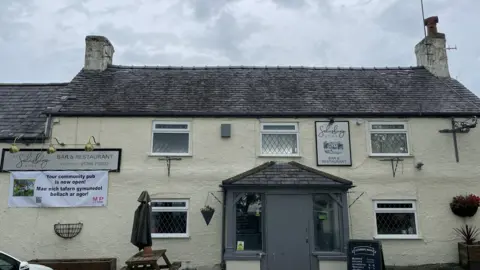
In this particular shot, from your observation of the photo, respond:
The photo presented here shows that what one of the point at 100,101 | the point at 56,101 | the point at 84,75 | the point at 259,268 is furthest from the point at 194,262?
the point at 84,75

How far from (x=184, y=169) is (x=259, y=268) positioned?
12.1 feet

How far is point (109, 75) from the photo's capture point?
13.9 meters

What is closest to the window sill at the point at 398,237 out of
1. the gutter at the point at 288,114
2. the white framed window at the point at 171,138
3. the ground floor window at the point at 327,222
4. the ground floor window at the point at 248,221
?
the ground floor window at the point at 327,222

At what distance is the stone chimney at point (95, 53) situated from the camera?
14.0m

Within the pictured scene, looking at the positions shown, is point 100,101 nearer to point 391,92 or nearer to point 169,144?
point 169,144

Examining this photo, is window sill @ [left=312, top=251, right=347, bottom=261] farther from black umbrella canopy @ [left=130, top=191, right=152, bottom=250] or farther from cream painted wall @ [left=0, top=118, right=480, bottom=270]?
black umbrella canopy @ [left=130, top=191, right=152, bottom=250]

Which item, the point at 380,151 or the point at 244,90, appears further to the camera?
the point at 244,90

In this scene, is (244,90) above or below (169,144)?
above

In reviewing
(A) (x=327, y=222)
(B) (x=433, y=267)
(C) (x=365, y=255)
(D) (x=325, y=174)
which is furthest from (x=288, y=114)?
(B) (x=433, y=267)

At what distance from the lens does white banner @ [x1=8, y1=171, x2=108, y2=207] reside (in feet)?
35.5

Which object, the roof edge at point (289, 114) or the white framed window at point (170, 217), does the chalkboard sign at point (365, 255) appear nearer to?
the roof edge at point (289, 114)

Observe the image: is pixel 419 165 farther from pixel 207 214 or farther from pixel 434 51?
pixel 207 214

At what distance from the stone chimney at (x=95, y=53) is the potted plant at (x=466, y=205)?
13.0 m

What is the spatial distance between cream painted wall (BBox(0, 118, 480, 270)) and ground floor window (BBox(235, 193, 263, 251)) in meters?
0.94
